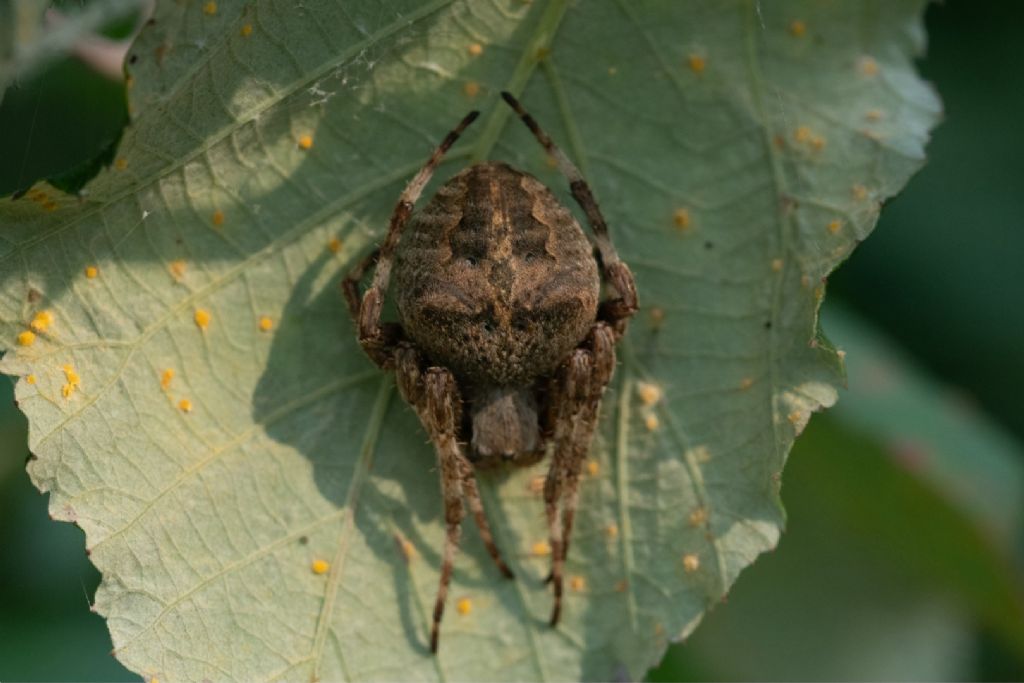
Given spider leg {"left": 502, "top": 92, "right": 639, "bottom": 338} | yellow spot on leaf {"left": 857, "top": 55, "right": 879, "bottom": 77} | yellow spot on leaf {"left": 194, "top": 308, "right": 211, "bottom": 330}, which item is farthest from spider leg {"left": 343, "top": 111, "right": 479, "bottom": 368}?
yellow spot on leaf {"left": 857, "top": 55, "right": 879, "bottom": 77}

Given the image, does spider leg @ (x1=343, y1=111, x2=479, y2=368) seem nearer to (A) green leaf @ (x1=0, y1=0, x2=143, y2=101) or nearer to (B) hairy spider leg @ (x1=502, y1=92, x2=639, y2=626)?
(B) hairy spider leg @ (x1=502, y1=92, x2=639, y2=626)

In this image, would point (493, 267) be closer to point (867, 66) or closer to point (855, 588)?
point (867, 66)

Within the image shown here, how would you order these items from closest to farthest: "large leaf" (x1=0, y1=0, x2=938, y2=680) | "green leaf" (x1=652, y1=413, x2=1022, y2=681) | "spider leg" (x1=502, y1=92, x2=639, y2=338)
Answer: "large leaf" (x1=0, y1=0, x2=938, y2=680) < "spider leg" (x1=502, y1=92, x2=639, y2=338) < "green leaf" (x1=652, y1=413, x2=1022, y2=681)

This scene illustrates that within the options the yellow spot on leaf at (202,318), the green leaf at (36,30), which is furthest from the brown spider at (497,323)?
the green leaf at (36,30)

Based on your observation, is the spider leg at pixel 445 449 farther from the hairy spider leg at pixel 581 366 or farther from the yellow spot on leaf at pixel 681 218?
the yellow spot on leaf at pixel 681 218

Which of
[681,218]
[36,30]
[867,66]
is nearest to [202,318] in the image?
[36,30]
